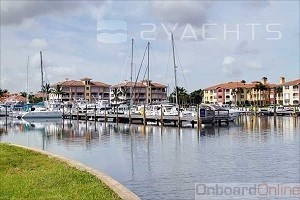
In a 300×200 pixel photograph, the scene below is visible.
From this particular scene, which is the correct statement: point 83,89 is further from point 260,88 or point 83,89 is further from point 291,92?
point 291,92

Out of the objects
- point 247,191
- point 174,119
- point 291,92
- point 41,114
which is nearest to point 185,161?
point 247,191

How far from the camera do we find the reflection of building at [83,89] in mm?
173125

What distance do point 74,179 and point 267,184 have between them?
1137 cm

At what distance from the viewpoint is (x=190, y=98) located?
165 metres

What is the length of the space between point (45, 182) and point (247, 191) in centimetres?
1032

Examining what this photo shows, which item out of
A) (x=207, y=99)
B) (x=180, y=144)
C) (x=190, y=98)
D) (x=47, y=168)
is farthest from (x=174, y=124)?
(x=207, y=99)

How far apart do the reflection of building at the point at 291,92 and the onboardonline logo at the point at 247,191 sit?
12663cm

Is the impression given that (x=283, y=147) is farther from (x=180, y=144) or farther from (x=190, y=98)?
(x=190, y=98)

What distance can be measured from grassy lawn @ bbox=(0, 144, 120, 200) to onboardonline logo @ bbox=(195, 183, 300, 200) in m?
6.32

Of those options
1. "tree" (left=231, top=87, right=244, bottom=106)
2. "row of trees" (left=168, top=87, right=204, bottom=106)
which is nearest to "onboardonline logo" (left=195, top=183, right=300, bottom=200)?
"row of trees" (left=168, top=87, right=204, bottom=106)

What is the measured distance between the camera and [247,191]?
20156 millimetres

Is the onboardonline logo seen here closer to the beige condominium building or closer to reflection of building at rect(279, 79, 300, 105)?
reflection of building at rect(279, 79, 300, 105)

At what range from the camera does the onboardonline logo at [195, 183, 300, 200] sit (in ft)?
62.8

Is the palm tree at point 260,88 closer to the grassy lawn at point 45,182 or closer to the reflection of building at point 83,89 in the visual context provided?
the reflection of building at point 83,89
